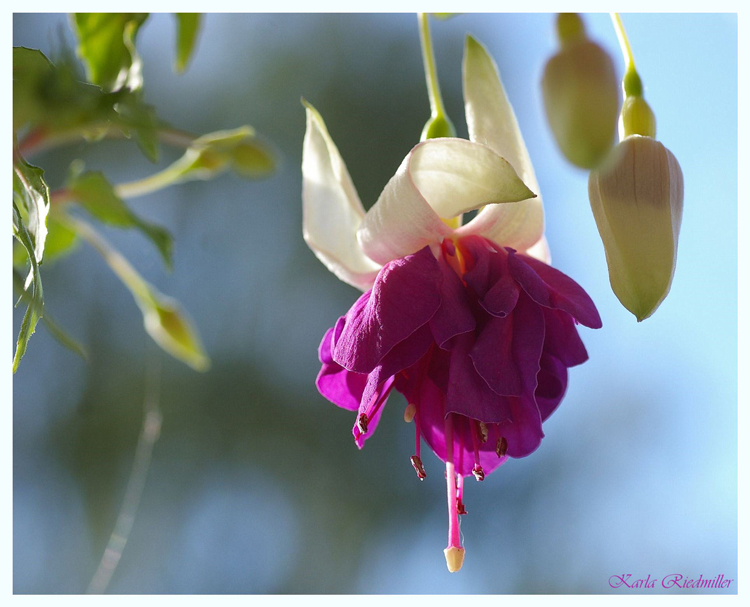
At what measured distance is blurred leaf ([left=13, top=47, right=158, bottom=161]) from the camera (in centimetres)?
31

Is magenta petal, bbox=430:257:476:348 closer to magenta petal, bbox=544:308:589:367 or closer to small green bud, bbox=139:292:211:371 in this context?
magenta petal, bbox=544:308:589:367

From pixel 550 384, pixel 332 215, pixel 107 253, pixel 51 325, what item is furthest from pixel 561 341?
pixel 107 253

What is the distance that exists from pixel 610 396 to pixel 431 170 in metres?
2.48

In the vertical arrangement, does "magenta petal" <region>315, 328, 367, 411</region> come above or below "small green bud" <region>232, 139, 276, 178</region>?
below

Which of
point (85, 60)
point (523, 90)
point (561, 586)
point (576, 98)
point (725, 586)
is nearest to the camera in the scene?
point (576, 98)

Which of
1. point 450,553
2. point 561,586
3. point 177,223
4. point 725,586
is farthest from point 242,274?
point 450,553

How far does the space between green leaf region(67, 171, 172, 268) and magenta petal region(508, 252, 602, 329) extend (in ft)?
0.83

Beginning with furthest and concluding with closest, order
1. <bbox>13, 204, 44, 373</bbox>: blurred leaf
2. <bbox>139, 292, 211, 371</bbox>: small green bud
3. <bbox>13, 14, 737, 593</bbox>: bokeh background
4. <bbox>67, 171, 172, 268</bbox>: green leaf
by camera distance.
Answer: <bbox>13, 14, 737, 593</bbox>: bokeh background, <bbox>139, 292, 211, 371</bbox>: small green bud, <bbox>67, 171, 172, 268</bbox>: green leaf, <bbox>13, 204, 44, 373</bbox>: blurred leaf

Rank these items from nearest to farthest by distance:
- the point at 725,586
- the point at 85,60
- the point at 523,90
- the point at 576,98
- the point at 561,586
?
the point at 576,98 < the point at 85,60 < the point at 725,586 < the point at 523,90 < the point at 561,586

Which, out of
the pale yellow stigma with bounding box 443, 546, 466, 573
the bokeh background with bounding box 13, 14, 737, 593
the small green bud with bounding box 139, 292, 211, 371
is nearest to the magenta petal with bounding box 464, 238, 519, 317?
the pale yellow stigma with bounding box 443, 546, 466, 573

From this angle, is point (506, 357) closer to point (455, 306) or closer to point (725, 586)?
point (455, 306)

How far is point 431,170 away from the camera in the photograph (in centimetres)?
31

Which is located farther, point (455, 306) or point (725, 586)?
point (725, 586)
